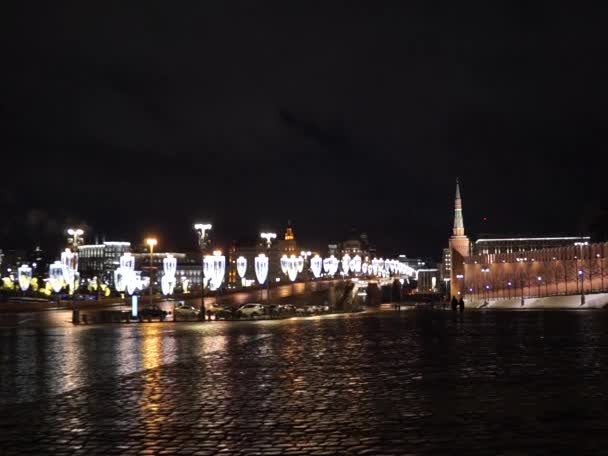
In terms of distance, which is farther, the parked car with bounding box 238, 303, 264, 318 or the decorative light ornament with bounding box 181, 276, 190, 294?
the decorative light ornament with bounding box 181, 276, 190, 294

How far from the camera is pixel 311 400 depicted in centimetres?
1247

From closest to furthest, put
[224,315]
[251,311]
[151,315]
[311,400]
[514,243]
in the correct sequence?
1. [311,400]
2. [151,315]
3. [224,315]
4. [251,311]
5. [514,243]

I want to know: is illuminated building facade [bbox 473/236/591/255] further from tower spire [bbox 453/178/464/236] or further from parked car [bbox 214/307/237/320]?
parked car [bbox 214/307/237/320]

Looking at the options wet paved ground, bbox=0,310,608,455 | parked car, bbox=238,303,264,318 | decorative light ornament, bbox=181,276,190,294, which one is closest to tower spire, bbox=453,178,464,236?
decorative light ornament, bbox=181,276,190,294

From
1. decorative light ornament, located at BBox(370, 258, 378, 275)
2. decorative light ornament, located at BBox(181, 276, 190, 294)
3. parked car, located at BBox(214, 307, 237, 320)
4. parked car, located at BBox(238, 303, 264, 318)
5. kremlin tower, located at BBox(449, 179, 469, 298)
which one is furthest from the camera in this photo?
decorative light ornament, located at BBox(370, 258, 378, 275)

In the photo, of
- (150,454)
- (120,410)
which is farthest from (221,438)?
(120,410)

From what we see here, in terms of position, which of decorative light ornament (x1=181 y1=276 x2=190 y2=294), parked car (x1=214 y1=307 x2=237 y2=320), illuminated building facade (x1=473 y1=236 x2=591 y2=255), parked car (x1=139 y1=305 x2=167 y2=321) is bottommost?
parked car (x1=214 y1=307 x2=237 y2=320)

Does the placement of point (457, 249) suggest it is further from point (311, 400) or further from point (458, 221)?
point (311, 400)

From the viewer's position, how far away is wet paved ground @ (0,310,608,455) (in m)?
9.20

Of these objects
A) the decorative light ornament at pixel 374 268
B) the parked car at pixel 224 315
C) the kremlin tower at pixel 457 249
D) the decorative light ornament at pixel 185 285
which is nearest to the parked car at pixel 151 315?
the parked car at pixel 224 315

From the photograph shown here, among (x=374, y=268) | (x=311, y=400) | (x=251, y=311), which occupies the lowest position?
(x=251, y=311)

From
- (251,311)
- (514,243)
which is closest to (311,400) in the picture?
(251,311)

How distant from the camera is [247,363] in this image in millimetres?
Result: 18750

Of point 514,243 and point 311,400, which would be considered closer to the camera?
point 311,400
